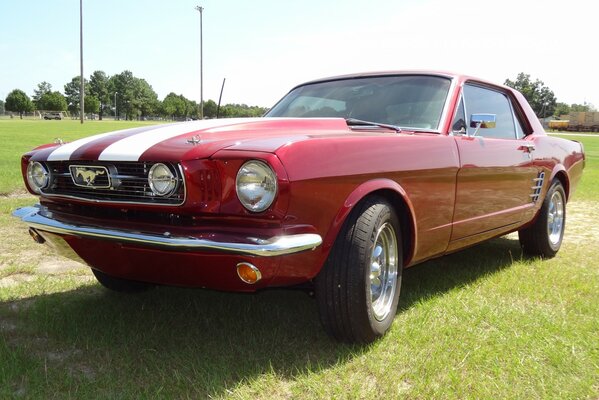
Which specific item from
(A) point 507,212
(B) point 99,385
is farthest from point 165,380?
(A) point 507,212

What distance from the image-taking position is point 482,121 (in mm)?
3293

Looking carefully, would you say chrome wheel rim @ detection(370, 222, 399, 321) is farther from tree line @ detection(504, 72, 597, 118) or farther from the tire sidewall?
tree line @ detection(504, 72, 597, 118)

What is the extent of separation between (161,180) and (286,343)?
100 centimetres

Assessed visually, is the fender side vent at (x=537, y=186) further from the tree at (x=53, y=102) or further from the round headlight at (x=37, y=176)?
the tree at (x=53, y=102)

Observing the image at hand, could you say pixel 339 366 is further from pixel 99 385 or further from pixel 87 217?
pixel 87 217

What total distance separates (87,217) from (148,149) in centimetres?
50

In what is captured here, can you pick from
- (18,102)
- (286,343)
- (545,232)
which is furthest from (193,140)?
(18,102)

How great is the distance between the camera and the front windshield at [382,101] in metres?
3.25

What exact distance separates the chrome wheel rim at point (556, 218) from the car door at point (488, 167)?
74 centimetres

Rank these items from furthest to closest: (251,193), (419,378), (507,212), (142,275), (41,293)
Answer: (507,212) → (41,293) → (142,275) → (419,378) → (251,193)

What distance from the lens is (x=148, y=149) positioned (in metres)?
2.26

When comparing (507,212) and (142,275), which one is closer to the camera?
(142,275)

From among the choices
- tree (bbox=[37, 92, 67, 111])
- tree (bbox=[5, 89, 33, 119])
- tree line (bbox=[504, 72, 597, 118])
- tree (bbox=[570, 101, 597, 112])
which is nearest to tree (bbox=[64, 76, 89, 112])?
tree (bbox=[37, 92, 67, 111])

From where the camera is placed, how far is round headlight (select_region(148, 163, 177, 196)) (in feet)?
7.13
